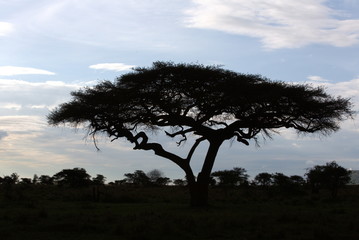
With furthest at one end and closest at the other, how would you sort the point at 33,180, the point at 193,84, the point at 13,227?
the point at 33,180
the point at 193,84
the point at 13,227

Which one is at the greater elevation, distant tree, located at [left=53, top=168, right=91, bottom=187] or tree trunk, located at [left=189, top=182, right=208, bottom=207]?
distant tree, located at [left=53, top=168, right=91, bottom=187]

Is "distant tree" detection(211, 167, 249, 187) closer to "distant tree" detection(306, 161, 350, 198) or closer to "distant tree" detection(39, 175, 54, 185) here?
"distant tree" detection(306, 161, 350, 198)

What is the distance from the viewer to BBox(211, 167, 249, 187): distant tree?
51.1 metres

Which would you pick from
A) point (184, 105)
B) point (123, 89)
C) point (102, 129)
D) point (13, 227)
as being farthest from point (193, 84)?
point (13, 227)

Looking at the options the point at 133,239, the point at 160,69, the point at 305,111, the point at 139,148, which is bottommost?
the point at 133,239

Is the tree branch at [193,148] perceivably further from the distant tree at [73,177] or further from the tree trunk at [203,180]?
the distant tree at [73,177]

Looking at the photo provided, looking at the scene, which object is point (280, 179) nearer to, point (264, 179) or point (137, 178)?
point (264, 179)

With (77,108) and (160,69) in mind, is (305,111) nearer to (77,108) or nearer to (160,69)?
(160,69)

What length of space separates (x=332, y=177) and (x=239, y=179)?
12368 millimetres

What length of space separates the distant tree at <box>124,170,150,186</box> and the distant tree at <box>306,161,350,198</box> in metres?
32.3

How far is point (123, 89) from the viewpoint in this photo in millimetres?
25875

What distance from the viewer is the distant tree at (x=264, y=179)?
5147cm

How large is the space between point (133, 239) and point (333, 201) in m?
23.7

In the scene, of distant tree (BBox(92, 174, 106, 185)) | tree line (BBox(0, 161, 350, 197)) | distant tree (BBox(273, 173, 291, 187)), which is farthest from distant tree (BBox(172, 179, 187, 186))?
distant tree (BBox(273, 173, 291, 187))
